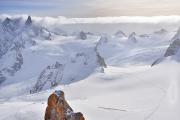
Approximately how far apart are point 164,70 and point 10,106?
79.1m

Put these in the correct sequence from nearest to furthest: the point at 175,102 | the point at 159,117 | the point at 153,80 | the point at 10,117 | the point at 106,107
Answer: the point at 10,117 → the point at 159,117 → the point at 106,107 → the point at 175,102 → the point at 153,80

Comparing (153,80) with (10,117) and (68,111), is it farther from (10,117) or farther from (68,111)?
(68,111)

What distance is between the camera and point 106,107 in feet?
370

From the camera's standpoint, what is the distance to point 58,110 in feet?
209

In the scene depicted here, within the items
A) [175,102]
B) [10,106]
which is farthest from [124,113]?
[10,106]

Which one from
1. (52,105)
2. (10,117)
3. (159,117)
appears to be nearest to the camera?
(52,105)

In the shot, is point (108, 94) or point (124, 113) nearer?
point (124, 113)

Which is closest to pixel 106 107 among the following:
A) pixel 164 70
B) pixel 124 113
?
pixel 124 113

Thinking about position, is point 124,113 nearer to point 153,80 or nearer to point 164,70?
point 153,80

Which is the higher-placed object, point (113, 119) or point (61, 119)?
point (61, 119)

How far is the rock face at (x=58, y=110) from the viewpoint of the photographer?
63.2 metres

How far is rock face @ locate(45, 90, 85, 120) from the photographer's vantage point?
207ft

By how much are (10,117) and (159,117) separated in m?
34.0

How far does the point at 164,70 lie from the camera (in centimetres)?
17788
